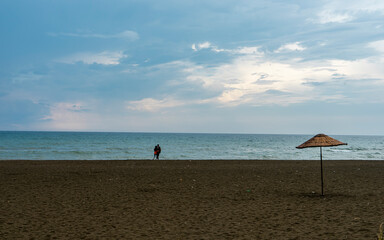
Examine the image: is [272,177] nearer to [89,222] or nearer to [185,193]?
[185,193]

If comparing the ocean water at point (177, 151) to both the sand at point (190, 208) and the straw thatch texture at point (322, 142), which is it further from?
the straw thatch texture at point (322, 142)

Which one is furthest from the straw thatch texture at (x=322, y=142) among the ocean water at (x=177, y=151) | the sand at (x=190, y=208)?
the ocean water at (x=177, y=151)

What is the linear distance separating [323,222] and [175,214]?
4.52 metres

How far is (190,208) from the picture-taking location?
11719mm

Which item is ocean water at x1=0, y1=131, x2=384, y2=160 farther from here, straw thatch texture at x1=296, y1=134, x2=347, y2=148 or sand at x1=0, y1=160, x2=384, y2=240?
straw thatch texture at x1=296, y1=134, x2=347, y2=148

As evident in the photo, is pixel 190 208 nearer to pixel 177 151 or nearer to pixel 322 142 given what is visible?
pixel 322 142

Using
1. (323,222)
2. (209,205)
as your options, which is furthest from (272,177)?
(323,222)

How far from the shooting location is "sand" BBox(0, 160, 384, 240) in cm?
885

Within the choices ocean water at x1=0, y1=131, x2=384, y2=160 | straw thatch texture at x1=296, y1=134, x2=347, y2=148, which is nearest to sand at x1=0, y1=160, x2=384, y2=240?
straw thatch texture at x1=296, y1=134, x2=347, y2=148

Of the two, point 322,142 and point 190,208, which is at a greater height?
point 322,142

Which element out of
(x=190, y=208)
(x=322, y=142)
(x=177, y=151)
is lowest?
(x=190, y=208)

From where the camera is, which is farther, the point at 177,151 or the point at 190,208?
the point at 177,151

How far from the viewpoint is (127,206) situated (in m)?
12.1

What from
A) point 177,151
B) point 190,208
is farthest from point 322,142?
point 177,151
